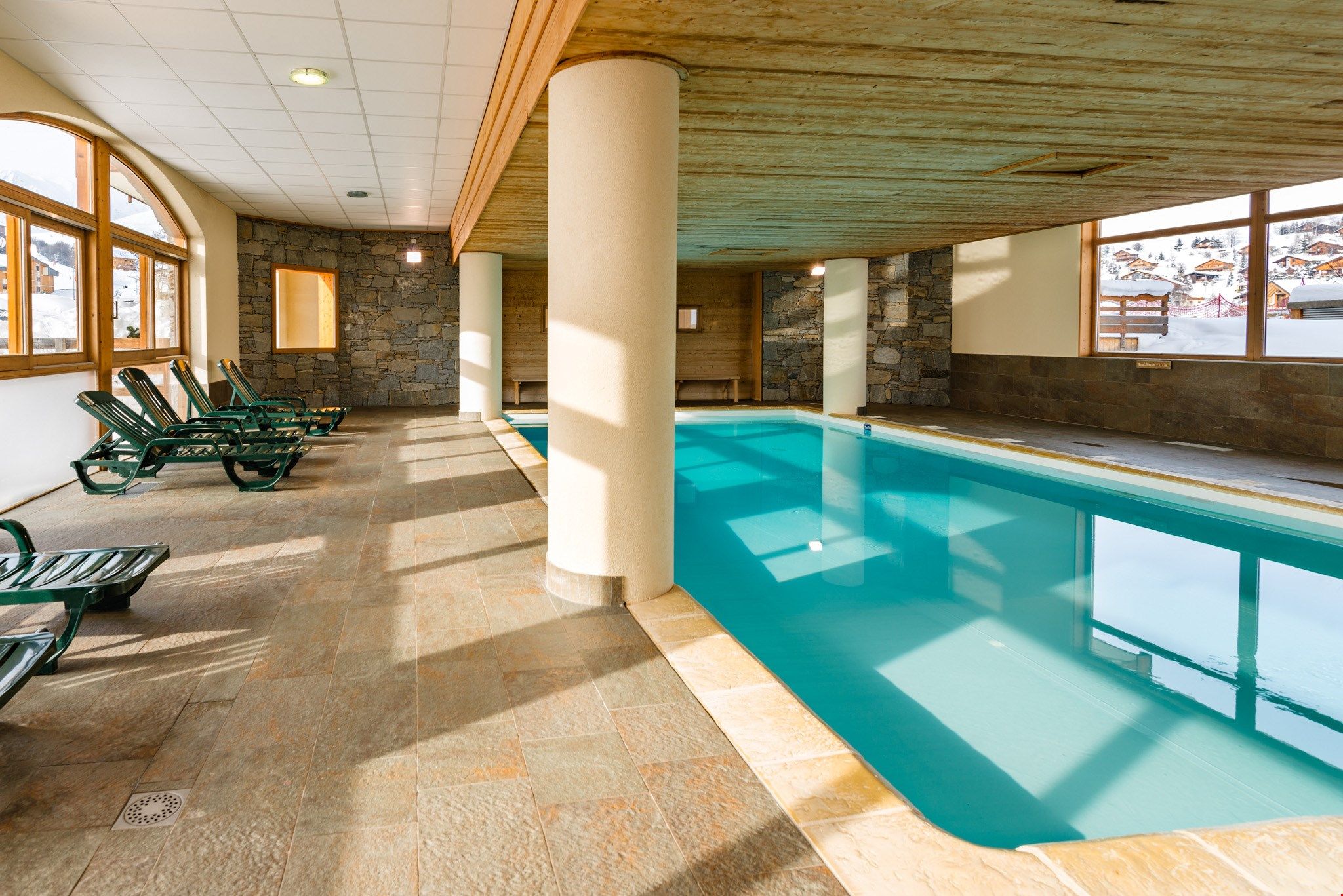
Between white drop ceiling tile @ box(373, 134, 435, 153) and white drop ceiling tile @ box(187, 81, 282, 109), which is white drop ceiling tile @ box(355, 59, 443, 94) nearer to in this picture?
white drop ceiling tile @ box(187, 81, 282, 109)

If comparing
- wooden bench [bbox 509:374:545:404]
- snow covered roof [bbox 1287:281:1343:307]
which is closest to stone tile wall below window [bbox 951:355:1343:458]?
snow covered roof [bbox 1287:281:1343:307]

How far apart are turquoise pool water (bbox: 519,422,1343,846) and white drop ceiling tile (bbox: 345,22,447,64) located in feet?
11.2

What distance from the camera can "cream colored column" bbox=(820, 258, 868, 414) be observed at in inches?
496

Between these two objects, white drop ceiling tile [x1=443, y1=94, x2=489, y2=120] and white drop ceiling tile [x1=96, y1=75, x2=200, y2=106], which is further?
white drop ceiling tile [x1=443, y1=94, x2=489, y2=120]

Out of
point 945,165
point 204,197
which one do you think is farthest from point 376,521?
point 204,197

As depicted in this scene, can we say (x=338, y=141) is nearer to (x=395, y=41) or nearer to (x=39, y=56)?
(x=39, y=56)

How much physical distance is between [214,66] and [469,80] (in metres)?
1.58

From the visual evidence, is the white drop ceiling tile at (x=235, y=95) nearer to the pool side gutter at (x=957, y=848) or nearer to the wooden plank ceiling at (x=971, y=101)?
the wooden plank ceiling at (x=971, y=101)

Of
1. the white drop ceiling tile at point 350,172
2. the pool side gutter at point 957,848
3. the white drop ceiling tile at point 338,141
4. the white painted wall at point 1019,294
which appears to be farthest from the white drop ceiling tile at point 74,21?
the white painted wall at point 1019,294

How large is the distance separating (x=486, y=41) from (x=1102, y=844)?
16.4ft

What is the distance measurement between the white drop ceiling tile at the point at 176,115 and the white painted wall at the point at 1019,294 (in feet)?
30.3

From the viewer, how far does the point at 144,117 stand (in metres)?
6.96

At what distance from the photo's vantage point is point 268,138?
24.8ft

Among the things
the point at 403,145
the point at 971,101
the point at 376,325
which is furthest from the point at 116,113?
the point at 376,325
